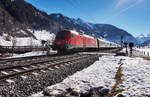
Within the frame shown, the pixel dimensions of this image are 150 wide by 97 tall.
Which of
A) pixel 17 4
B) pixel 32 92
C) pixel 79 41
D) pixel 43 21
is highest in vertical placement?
Result: pixel 17 4

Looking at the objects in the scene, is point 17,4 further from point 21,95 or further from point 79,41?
point 21,95

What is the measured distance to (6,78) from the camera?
6.68 m

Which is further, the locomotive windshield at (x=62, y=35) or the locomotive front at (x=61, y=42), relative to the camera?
the locomotive windshield at (x=62, y=35)

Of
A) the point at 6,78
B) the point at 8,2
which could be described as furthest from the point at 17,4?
the point at 6,78

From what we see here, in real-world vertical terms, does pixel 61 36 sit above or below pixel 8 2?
below

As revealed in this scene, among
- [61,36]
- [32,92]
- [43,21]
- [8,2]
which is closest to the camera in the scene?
[32,92]

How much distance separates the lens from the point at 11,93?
16.8 feet

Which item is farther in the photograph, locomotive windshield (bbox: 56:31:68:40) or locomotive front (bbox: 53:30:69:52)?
locomotive windshield (bbox: 56:31:68:40)

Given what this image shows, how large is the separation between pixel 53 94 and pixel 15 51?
31.2 meters

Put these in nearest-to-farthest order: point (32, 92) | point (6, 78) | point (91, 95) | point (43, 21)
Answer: point (91, 95) → point (32, 92) → point (6, 78) → point (43, 21)

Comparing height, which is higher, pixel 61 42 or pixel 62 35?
pixel 62 35

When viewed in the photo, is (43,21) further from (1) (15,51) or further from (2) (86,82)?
(2) (86,82)

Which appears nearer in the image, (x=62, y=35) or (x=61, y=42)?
(x=61, y=42)

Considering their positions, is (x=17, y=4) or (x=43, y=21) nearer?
(x=17, y=4)
